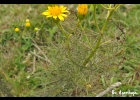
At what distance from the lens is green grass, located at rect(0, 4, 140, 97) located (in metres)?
1.40

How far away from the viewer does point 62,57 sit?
1435 millimetres

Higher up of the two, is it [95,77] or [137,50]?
[137,50]

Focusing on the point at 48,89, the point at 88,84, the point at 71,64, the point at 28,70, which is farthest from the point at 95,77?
the point at 28,70

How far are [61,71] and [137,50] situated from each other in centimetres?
76

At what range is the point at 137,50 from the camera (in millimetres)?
1956

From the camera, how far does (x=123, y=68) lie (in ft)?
6.49

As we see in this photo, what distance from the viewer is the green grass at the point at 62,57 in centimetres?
140

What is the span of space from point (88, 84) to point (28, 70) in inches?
27.5

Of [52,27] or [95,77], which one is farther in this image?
[52,27]
